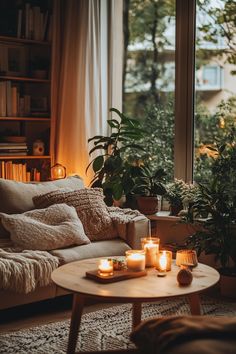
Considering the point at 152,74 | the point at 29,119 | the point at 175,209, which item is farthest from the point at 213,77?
the point at 29,119

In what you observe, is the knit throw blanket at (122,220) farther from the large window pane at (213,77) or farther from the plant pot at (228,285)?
the large window pane at (213,77)

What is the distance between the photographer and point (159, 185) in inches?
174

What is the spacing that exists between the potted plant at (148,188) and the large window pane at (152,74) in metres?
0.40

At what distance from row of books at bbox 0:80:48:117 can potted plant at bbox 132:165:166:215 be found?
1.19m

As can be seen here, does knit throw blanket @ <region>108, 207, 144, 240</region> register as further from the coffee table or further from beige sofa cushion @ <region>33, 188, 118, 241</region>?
the coffee table

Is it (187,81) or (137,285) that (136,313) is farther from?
(187,81)

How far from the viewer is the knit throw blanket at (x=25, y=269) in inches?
122

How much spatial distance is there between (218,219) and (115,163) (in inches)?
42.1

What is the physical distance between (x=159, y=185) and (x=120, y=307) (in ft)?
Answer: 3.98

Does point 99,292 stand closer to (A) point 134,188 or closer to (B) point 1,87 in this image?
(A) point 134,188

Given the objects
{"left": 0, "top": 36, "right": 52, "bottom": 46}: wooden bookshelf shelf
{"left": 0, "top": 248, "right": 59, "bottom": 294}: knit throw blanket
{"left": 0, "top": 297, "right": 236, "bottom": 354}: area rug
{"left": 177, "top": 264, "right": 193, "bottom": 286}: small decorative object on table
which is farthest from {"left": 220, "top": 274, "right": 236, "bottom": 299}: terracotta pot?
{"left": 0, "top": 36, "right": 52, "bottom": 46}: wooden bookshelf shelf

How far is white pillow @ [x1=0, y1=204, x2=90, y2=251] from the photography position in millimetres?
3480

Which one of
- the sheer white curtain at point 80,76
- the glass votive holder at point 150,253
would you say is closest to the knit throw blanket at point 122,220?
the sheer white curtain at point 80,76

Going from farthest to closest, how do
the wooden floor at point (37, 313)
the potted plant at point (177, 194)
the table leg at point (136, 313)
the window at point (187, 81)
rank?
the window at point (187, 81) < the potted plant at point (177, 194) < the wooden floor at point (37, 313) < the table leg at point (136, 313)
